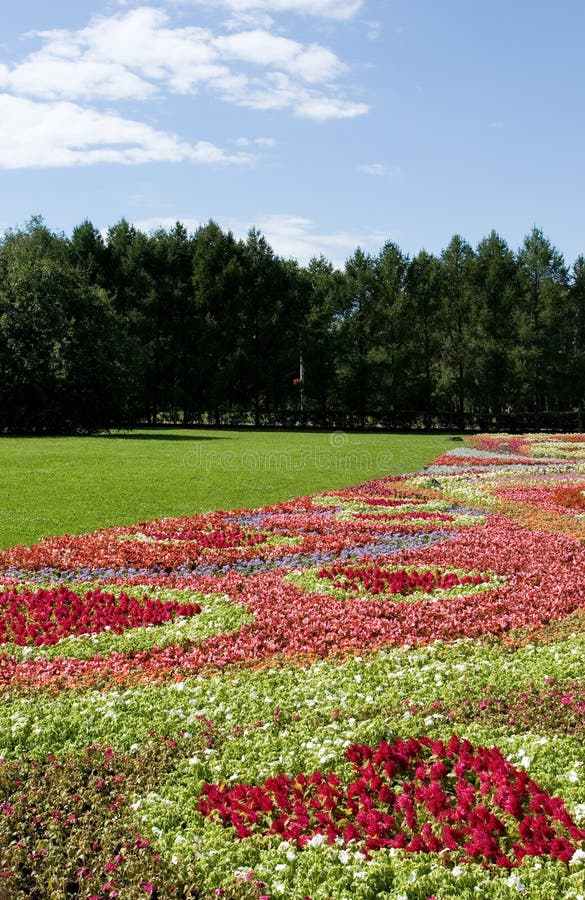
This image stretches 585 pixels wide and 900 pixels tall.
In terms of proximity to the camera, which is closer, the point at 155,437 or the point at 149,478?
the point at 149,478

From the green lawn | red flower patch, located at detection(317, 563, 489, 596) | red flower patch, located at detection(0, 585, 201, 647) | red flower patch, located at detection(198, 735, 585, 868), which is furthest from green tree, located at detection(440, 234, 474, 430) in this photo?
red flower patch, located at detection(198, 735, 585, 868)

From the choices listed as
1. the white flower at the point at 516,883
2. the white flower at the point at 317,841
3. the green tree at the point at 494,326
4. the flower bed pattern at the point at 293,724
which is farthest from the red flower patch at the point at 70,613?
the green tree at the point at 494,326

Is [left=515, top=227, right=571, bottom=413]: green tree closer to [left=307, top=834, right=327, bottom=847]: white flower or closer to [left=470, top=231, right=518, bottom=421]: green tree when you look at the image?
[left=470, top=231, right=518, bottom=421]: green tree

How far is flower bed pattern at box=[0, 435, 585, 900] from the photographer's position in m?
3.92

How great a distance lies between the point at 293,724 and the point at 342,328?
64625mm

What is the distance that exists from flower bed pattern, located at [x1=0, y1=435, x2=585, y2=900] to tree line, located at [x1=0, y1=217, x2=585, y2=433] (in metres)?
51.4

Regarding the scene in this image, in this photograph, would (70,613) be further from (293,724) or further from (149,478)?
(149,478)

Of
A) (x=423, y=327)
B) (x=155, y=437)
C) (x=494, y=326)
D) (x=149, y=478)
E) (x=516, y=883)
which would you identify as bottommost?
(x=516, y=883)

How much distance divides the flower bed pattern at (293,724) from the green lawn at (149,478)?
13.5 feet

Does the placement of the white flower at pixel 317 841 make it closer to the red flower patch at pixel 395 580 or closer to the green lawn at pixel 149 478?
the red flower patch at pixel 395 580

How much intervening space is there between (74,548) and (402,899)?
932cm

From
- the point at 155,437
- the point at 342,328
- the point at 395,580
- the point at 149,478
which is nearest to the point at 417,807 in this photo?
the point at 395,580

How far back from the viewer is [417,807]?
4.40 meters

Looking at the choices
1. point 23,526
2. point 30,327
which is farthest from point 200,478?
point 30,327
